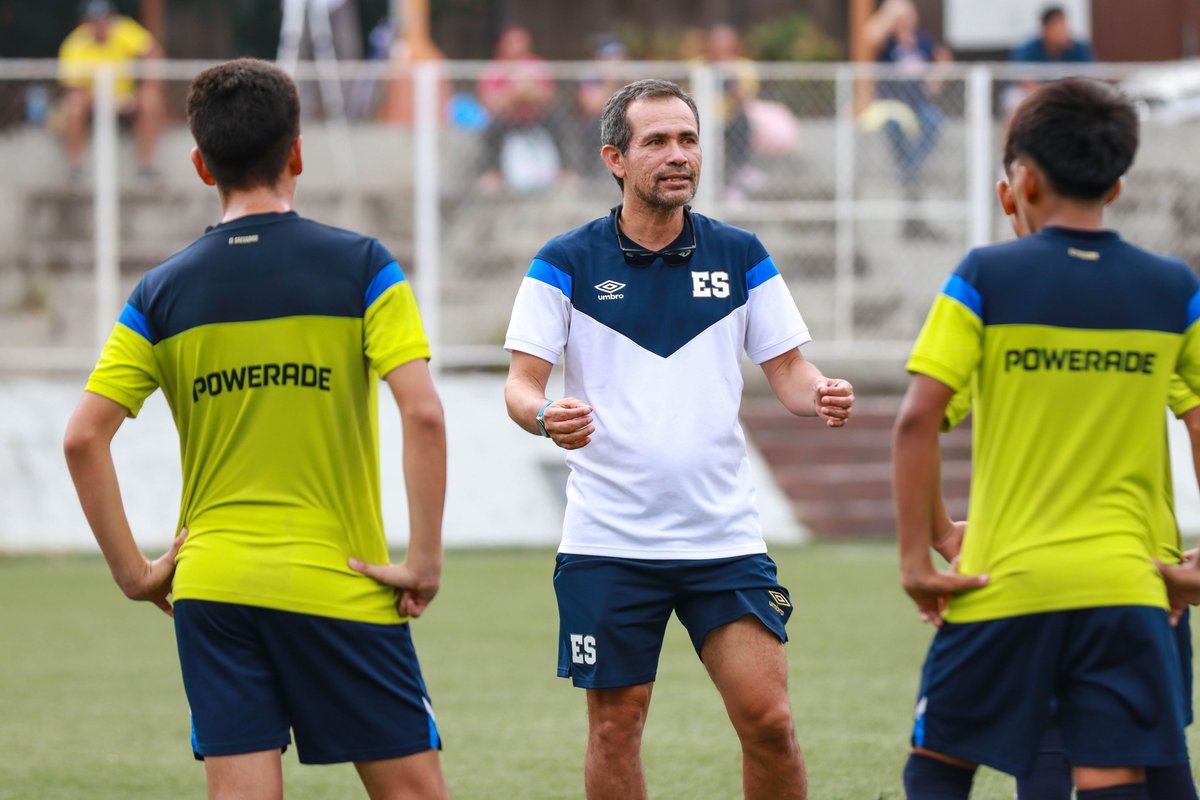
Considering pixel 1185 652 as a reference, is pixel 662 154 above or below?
above

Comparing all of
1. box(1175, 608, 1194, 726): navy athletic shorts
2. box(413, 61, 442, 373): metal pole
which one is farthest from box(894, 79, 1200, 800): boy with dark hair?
box(413, 61, 442, 373): metal pole

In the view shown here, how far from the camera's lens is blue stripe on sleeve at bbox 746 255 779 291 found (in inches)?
187

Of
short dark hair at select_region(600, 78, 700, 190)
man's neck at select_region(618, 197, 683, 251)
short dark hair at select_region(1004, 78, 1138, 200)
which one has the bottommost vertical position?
man's neck at select_region(618, 197, 683, 251)

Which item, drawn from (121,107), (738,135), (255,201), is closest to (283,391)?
(255,201)

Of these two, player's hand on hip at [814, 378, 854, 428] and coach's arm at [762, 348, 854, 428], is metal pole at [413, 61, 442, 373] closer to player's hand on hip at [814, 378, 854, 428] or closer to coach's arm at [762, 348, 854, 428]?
coach's arm at [762, 348, 854, 428]

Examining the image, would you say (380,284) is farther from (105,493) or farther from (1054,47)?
(1054,47)

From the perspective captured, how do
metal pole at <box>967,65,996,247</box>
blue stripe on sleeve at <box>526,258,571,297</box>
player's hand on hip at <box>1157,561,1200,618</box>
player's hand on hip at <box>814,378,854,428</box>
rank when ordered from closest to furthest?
player's hand on hip at <box>1157,561,1200,618</box>, player's hand on hip at <box>814,378,854,428</box>, blue stripe on sleeve at <box>526,258,571,297</box>, metal pole at <box>967,65,996,247</box>

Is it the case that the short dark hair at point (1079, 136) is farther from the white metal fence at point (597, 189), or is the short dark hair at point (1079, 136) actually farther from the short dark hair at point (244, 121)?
the white metal fence at point (597, 189)

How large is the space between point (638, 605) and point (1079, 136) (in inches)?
65.3

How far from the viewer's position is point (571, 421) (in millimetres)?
4113

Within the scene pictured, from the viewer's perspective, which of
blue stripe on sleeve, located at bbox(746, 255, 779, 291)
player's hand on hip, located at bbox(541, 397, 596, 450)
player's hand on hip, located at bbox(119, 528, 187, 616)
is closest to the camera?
player's hand on hip, located at bbox(119, 528, 187, 616)

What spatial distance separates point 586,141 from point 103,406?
10.9 m

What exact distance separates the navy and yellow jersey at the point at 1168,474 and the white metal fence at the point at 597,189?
33.8 feet

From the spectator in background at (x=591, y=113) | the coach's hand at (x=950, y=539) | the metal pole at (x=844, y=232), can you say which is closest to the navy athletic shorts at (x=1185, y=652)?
the coach's hand at (x=950, y=539)
